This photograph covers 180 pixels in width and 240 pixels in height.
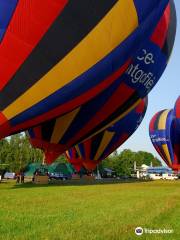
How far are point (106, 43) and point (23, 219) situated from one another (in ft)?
28.3

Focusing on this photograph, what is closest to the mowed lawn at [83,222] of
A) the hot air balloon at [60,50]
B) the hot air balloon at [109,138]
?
the hot air balloon at [60,50]

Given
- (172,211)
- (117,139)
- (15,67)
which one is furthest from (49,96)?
(117,139)

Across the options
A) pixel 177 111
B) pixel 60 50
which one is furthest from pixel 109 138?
pixel 60 50

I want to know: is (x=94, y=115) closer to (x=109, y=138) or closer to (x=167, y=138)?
(x=109, y=138)

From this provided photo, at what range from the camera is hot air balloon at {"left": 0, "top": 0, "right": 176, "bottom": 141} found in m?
14.0

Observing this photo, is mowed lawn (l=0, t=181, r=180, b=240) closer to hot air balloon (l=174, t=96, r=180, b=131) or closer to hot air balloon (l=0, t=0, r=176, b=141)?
hot air balloon (l=0, t=0, r=176, b=141)

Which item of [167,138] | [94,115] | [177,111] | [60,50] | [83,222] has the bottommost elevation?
[83,222]

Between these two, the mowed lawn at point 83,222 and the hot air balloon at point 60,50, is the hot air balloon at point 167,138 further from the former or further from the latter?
the mowed lawn at point 83,222

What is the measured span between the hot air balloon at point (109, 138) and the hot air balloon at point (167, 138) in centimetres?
1453

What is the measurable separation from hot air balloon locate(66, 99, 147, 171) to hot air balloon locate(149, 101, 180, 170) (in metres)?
14.5

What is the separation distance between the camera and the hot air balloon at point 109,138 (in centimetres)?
2992

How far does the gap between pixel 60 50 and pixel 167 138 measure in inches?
1326

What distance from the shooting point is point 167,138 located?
46188 mm

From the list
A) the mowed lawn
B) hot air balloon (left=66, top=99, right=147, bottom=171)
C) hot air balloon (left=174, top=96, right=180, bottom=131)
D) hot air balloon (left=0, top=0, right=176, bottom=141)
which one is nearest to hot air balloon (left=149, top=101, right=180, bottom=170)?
hot air balloon (left=174, top=96, right=180, bottom=131)
